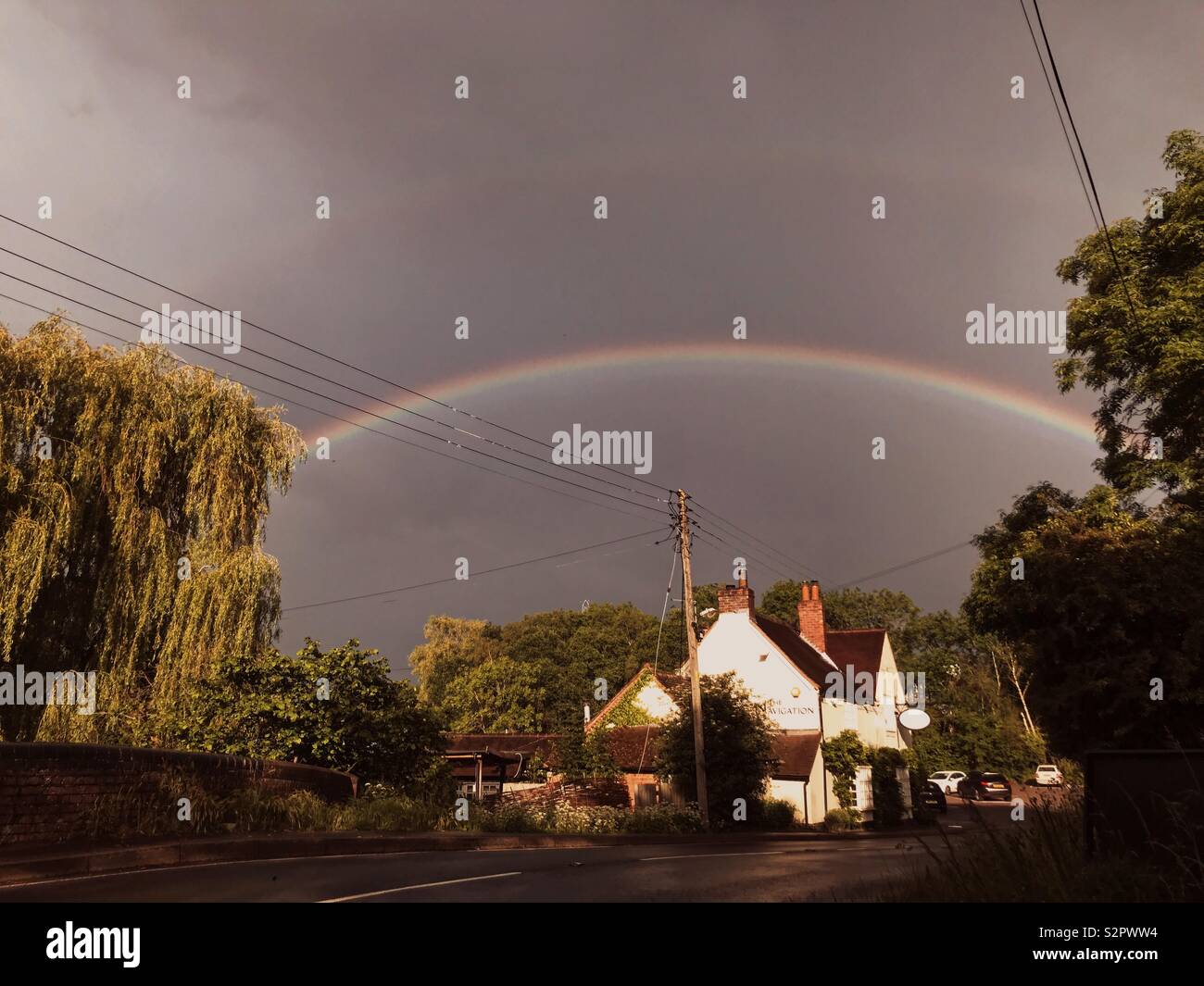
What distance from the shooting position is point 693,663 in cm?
2909

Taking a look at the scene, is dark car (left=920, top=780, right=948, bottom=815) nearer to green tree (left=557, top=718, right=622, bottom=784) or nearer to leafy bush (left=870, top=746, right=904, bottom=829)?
leafy bush (left=870, top=746, right=904, bottom=829)

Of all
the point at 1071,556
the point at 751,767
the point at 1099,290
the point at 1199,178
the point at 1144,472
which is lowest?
the point at 751,767

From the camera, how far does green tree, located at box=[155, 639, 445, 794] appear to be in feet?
Answer: 57.1

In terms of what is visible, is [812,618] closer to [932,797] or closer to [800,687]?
[800,687]

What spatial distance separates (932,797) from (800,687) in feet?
43.2

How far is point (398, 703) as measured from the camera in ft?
63.3

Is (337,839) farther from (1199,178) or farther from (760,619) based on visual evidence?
(760,619)

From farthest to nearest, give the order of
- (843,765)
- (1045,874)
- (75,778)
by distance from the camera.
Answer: (843,765), (75,778), (1045,874)

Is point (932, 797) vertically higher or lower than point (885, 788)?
lower

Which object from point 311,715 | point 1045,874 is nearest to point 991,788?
point 311,715

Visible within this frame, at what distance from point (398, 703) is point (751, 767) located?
16.6 metres

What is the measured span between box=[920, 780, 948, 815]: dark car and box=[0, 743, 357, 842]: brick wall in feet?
139
